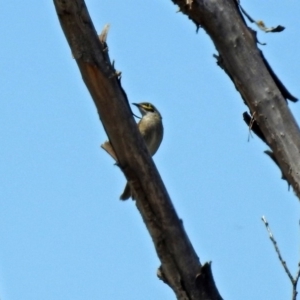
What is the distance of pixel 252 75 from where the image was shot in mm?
4605

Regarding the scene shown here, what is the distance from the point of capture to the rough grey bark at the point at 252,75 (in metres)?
4.48

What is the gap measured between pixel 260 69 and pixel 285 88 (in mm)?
167

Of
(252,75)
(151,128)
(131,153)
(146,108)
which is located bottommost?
(131,153)

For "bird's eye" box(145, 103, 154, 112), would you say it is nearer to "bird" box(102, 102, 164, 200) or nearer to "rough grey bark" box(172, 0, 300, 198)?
"bird" box(102, 102, 164, 200)

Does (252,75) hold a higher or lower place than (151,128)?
lower

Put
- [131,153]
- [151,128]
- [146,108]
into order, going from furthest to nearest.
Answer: [146,108] → [151,128] → [131,153]

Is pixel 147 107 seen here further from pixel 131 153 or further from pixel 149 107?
pixel 131 153

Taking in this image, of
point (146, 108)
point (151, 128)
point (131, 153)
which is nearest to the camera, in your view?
point (131, 153)

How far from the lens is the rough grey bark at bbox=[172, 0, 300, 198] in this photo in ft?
14.7

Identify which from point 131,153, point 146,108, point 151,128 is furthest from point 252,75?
point 146,108

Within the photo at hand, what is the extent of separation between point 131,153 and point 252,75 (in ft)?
2.49

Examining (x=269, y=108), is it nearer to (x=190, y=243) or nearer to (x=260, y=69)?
(x=260, y=69)

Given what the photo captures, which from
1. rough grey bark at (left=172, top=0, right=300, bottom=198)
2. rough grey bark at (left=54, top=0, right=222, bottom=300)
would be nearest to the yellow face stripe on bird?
rough grey bark at (left=172, top=0, right=300, bottom=198)

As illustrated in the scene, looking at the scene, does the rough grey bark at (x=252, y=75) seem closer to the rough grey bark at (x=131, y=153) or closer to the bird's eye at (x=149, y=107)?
the rough grey bark at (x=131, y=153)
